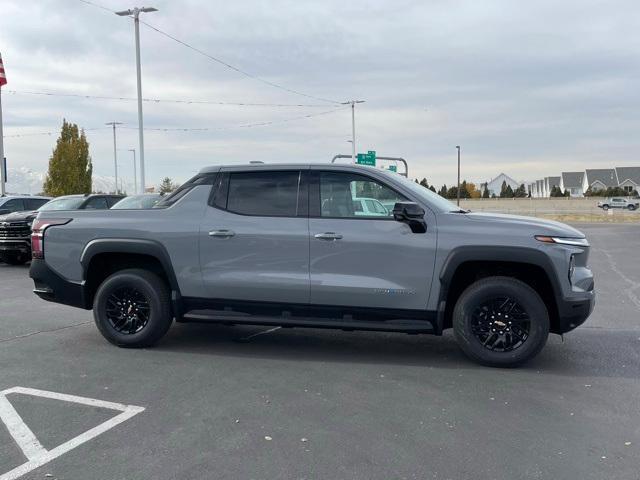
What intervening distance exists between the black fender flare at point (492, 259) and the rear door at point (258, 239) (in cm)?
127

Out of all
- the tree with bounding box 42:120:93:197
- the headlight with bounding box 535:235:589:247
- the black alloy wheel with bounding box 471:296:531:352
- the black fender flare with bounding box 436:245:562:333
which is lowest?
the black alloy wheel with bounding box 471:296:531:352

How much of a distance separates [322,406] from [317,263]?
4.97 feet

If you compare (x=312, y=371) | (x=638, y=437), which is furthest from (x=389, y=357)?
(x=638, y=437)

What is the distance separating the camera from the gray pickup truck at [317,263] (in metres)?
5.23

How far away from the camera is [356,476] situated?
3312 millimetres

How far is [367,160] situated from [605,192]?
62.9 meters

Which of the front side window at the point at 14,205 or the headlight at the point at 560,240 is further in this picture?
the front side window at the point at 14,205

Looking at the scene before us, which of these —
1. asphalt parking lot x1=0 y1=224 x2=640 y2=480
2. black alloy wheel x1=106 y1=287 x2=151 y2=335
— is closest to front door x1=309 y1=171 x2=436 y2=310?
asphalt parking lot x1=0 y1=224 x2=640 y2=480

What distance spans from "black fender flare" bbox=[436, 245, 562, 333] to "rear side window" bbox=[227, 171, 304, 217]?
4.91ft

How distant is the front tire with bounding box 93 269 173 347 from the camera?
5934mm

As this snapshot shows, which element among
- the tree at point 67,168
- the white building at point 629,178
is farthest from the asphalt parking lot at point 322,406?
the white building at point 629,178

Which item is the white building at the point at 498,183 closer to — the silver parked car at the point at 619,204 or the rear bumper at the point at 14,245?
the silver parked car at the point at 619,204

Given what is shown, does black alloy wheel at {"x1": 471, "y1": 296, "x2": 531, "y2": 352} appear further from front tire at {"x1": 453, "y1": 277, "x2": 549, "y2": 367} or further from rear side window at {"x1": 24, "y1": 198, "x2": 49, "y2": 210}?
rear side window at {"x1": 24, "y1": 198, "x2": 49, "y2": 210}

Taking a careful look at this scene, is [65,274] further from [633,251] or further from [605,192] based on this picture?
[605,192]
